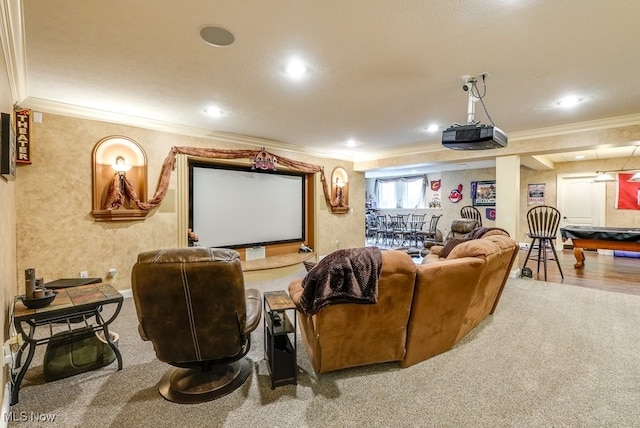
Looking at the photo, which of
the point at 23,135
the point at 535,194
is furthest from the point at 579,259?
the point at 23,135

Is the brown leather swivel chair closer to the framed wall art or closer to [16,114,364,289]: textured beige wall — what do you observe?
the framed wall art

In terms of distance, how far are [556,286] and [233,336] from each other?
4844mm

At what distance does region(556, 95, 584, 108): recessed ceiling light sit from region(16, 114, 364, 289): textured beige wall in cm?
514

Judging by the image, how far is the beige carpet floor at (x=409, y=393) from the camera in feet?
5.82

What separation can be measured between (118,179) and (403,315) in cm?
388

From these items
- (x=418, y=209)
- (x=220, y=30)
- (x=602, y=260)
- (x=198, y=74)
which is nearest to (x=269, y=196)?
(x=198, y=74)

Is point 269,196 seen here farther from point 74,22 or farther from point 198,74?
point 74,22

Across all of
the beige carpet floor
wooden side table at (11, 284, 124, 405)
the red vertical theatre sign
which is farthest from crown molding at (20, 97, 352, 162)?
the beige carpet floor

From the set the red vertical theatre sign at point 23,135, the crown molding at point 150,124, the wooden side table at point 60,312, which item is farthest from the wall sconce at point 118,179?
the wooden side table at point 60,312

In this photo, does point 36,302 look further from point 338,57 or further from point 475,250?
point 475,250

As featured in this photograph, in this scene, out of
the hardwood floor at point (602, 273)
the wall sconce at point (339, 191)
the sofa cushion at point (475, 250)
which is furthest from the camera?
the wall sconce at point (339, 191)

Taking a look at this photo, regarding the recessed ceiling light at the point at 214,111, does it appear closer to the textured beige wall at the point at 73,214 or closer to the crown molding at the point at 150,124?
the crown molding at the point at 150,124

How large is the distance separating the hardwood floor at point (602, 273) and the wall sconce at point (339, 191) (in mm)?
3739

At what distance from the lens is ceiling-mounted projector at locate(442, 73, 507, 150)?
9.57ft
